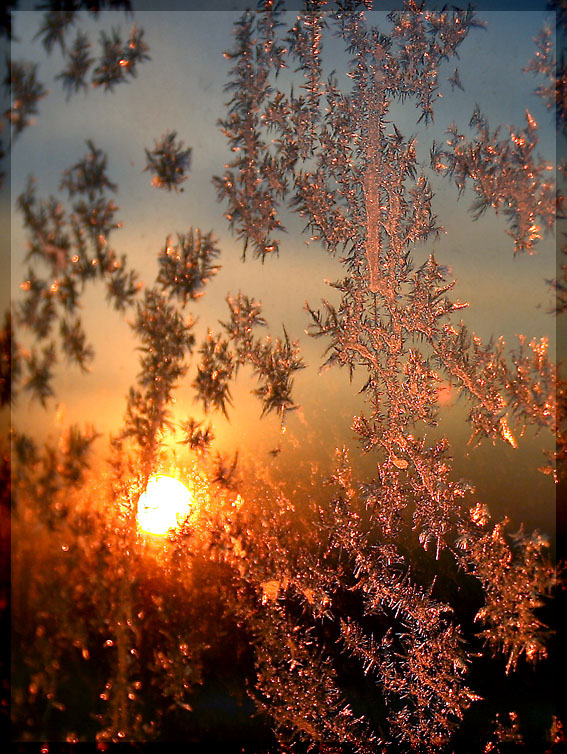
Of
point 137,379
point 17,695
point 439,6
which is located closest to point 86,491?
point 137,379

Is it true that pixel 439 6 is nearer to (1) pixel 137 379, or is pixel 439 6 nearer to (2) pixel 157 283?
(2) pixel 157 283

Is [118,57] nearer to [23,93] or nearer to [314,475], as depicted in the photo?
[23,93]

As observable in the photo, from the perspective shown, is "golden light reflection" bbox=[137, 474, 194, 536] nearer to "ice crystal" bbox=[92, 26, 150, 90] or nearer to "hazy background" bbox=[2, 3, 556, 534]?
"hazy background" bbox=[2, 3, 556, 534]

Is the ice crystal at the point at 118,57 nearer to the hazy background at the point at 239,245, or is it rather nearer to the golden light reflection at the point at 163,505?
the hazy background at the point at 239,245

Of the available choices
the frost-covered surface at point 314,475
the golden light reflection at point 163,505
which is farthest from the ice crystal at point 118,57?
the golden light reflection at point 163,505

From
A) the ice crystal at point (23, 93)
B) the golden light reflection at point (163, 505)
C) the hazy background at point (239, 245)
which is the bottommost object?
the golden light reflection at point (163, 505)
